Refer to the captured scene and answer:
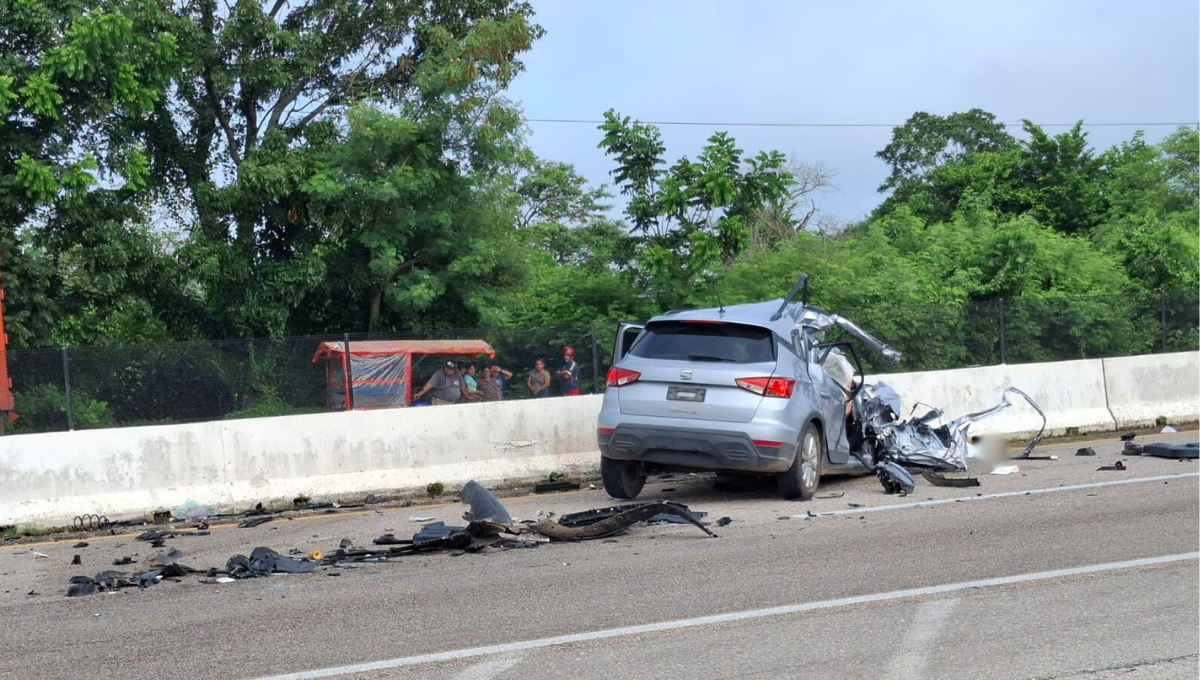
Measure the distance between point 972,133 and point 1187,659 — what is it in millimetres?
57766

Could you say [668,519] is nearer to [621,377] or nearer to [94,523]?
[621,377]

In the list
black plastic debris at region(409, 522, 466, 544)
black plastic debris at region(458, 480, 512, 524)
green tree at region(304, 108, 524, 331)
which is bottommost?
black plastic debris at region(409, 522, 466, 544)

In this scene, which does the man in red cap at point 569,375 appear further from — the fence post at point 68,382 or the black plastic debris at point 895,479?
the fence post at point 68,382

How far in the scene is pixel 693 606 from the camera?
271 inches

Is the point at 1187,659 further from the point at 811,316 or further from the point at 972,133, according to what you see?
the point at 972,133

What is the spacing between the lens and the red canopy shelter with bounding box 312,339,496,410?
14.3 metres

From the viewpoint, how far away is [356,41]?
87.3 feet

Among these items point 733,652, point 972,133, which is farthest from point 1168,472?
point 972,133

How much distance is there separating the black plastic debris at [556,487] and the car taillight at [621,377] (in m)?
2.10

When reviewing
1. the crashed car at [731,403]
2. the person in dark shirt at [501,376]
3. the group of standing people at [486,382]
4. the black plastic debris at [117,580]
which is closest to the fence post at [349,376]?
the group of standing people at [486,382]

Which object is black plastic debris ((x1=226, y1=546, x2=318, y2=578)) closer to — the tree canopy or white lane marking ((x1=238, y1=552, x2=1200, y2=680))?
white lane marking ((x1=238, y1=552, x2=1200, y2=680))

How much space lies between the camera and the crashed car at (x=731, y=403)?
10.7m

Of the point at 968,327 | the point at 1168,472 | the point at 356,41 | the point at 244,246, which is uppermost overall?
the point at 356,41

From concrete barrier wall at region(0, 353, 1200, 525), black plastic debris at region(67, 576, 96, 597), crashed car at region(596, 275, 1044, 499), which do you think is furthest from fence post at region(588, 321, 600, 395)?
black plastic debris at region(67, 576, 96, 597)
